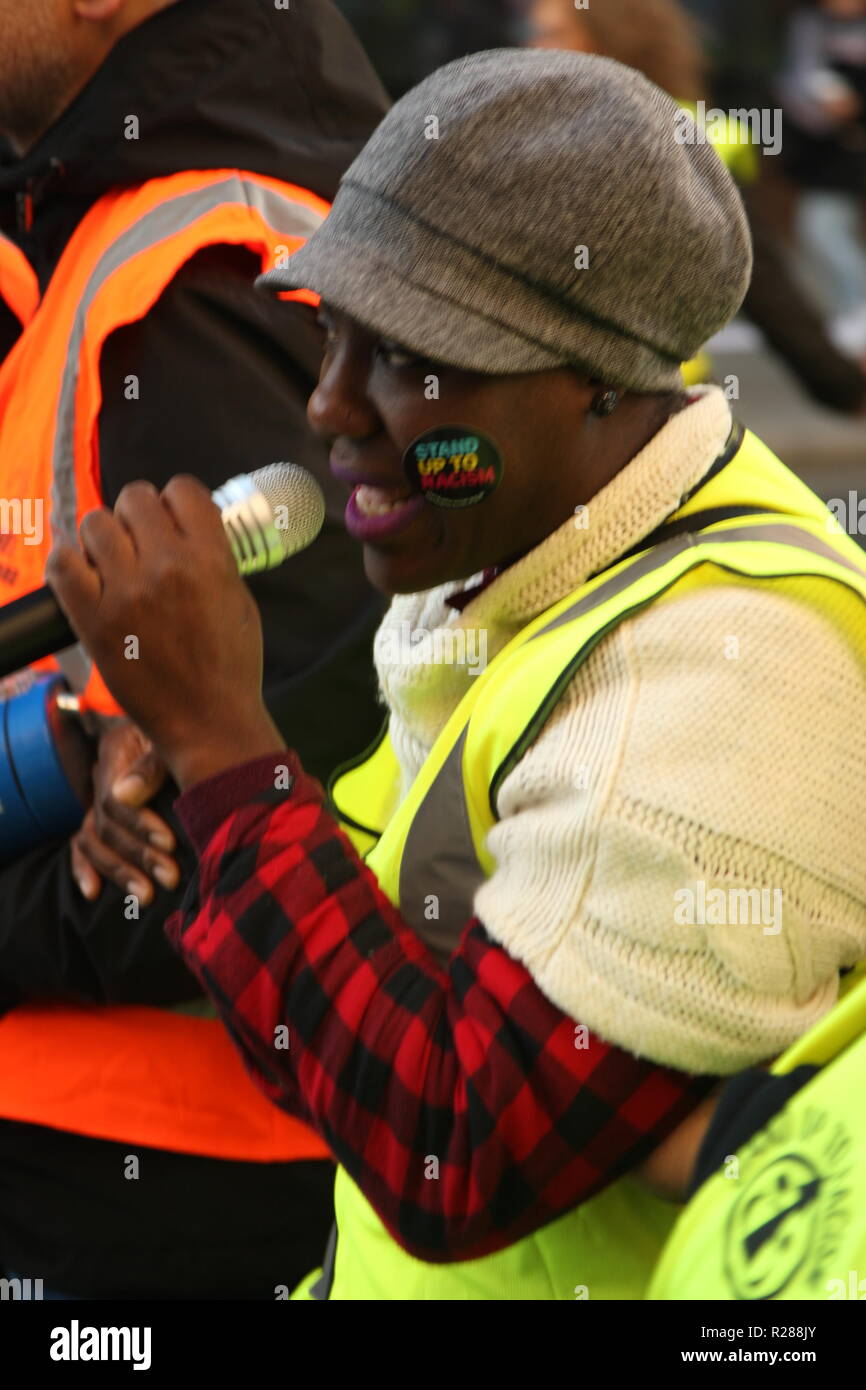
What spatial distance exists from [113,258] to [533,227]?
0.83 metres

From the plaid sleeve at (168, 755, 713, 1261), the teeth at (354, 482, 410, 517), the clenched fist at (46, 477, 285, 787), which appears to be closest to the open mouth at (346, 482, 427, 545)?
the teeth at (354, 482, 410, 517)

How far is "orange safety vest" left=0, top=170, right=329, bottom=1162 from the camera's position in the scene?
6.81ft

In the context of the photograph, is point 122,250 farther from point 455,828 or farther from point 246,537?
point 455,828

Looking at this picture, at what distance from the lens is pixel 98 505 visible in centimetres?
208

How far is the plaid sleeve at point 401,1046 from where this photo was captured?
4.41 ft

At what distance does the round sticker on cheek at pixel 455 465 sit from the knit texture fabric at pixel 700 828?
189 millimetres

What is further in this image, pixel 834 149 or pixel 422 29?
pixel 422 29

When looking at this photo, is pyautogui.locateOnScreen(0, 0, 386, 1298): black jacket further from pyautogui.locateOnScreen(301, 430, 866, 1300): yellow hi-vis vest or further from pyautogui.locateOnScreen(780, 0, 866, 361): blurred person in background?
pyautogui.locateOnScreen(780, 0, 866, 361): blurred person in background

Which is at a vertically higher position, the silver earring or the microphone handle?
the silver earring

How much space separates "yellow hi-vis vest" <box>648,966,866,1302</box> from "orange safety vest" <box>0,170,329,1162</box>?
1081 mm

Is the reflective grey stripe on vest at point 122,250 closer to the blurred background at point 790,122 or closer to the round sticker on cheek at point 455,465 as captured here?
the round sticker on cheek at point 455,465

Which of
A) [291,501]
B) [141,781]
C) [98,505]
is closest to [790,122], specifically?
[98,505]

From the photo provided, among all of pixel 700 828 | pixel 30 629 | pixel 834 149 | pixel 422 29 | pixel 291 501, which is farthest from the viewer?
pixel 422 29

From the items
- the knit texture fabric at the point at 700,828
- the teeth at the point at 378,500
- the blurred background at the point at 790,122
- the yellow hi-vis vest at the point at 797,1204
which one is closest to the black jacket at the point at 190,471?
the teeth at the point at 378,500
